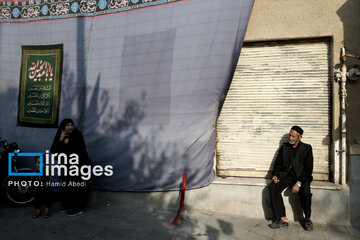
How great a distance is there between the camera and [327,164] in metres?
4.82

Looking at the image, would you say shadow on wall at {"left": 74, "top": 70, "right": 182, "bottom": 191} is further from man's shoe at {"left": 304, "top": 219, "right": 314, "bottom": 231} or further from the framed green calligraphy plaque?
man's shoe at {"left": 304, "top": 219, "right": 314, "bottom": 231}

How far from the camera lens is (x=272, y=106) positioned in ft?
16.5

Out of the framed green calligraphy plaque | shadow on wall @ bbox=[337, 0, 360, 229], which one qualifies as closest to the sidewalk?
shadow on wall @ bbox=[337, 0, 360, 229]

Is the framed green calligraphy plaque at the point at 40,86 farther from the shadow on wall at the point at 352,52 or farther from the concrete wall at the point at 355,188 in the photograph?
the concrete wall at the point at 355,188

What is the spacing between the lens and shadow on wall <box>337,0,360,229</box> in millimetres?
4523

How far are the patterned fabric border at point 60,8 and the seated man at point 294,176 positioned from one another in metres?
3.11

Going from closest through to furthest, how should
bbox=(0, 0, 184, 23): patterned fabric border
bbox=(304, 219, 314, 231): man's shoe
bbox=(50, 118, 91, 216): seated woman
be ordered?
1. bbox=(304, 219, 314, 231): man's shoe
2. bbox=(50, 118, 91, 216): seated woman
3. bbox=(0, 0, 184, 23): patterned fabric border

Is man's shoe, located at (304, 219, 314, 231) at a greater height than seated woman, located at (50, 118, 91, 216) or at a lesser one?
lesser

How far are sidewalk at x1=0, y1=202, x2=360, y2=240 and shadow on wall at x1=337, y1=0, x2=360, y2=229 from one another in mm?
941

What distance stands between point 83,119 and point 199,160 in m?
2.35

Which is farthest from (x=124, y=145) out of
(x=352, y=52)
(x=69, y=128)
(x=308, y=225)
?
(x=352, y=52)

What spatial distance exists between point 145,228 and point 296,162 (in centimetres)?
247

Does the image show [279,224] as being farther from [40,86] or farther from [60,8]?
[60,8]

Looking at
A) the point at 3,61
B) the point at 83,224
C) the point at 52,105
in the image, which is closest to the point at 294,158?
the point at 83,224
